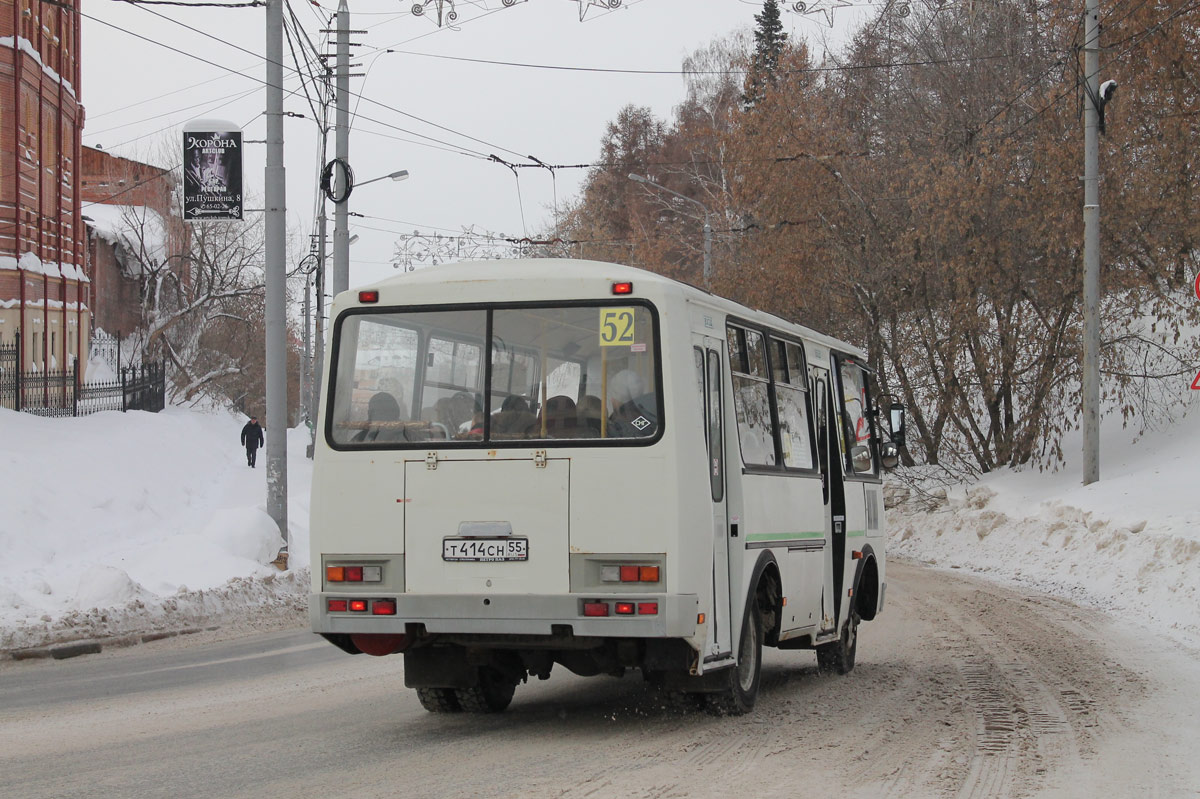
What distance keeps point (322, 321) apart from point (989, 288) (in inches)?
788

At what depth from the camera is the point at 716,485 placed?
874 cm

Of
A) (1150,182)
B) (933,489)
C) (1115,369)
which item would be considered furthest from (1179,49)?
(933,489)

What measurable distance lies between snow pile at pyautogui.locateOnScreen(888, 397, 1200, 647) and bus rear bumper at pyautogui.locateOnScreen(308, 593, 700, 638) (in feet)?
27.0

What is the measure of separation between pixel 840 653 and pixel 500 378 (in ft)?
16.4

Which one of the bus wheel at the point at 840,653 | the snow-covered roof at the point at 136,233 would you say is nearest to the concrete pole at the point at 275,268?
the bus wheel at the point at 840,653

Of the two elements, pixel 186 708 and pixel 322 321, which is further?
pixel 322 321

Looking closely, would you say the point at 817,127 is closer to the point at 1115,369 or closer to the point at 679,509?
the point at 1115,369

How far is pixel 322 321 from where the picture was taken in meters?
41.9

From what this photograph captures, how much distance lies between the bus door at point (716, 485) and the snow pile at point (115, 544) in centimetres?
777

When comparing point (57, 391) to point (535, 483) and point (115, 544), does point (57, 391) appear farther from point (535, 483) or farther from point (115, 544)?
point (535, 483)

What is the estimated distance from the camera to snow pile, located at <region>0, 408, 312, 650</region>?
14.7 metres

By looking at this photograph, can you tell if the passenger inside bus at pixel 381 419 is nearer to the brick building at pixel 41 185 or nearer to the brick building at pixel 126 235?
the brick building at pixel 41 185

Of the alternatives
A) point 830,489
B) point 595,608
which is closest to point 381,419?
point 595,608

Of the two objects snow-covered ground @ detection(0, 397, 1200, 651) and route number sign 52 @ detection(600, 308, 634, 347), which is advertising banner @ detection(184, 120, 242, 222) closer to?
snow-covered ground @ detection(0, 397, 1200, 651)
